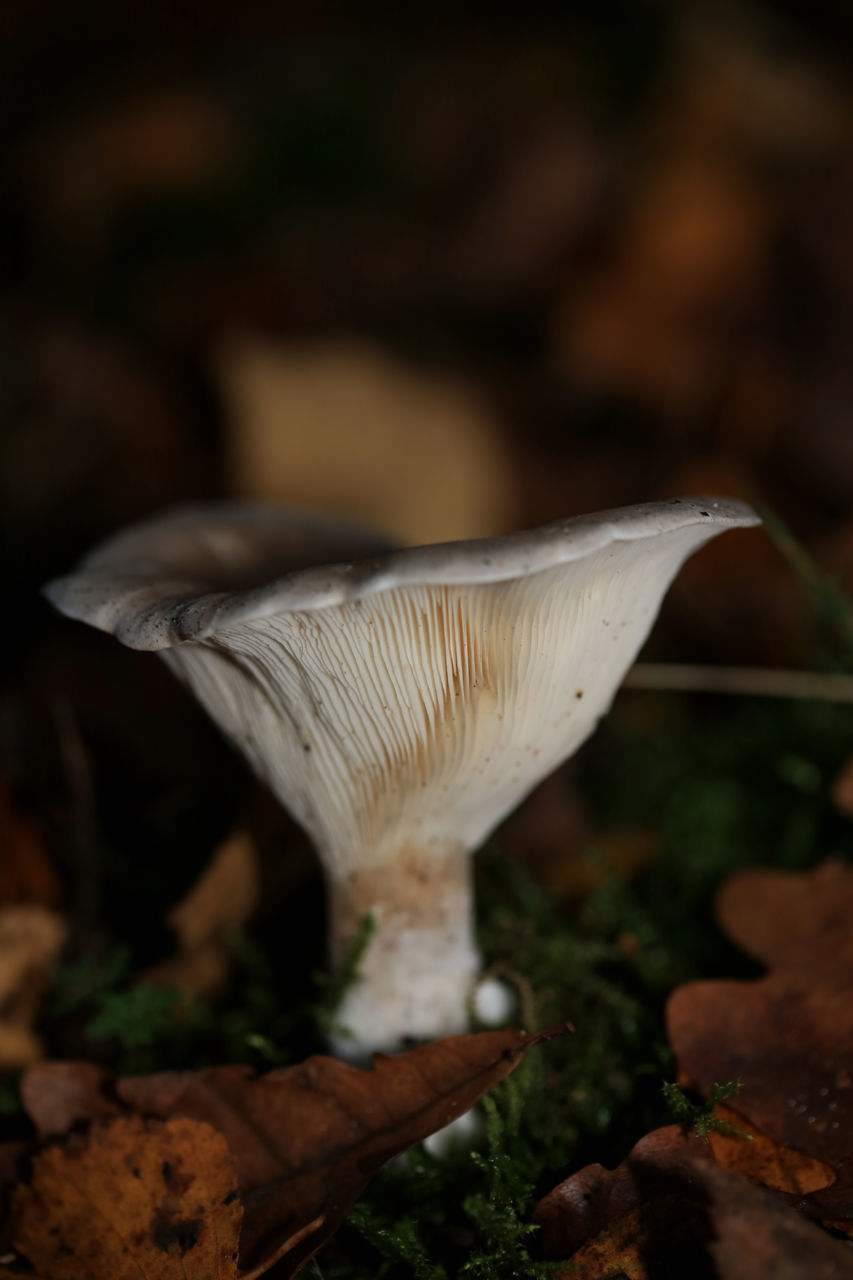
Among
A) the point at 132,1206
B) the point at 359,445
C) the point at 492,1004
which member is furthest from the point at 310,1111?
the point at 359,445

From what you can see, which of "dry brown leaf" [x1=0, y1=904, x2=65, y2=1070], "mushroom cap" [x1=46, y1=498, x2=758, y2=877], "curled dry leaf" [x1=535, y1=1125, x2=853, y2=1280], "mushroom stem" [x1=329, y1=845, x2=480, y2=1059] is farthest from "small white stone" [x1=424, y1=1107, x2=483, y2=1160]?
"dry brown leaf" [x1=0, y1=904, x2=65, y2=1070]

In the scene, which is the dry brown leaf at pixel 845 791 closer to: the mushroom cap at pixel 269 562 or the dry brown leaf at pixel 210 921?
the mushroom cap at pixel 269 562

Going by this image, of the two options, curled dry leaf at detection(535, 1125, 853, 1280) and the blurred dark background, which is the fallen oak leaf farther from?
the blurred dark background

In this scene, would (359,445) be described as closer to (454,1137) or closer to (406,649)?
(406,649)

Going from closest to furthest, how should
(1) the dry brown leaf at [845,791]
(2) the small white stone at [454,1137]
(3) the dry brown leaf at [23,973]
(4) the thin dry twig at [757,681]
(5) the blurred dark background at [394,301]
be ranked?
(2) the small white stone at [454,1137], (3) the dry brown leaf at [23,973], (1) the dry brown leaf at [845,791], (4) the thin dry twig at [757,681], (5) the blurred dark background at [394,301]

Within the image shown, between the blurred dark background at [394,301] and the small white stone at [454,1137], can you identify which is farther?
the blurred dark background at [394,301]

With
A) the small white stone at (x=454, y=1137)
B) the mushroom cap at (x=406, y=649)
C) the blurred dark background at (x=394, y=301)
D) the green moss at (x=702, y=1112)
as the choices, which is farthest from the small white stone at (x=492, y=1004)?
the blurred dark background at (x=394, y=301)

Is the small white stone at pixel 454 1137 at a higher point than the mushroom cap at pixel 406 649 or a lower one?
lower
